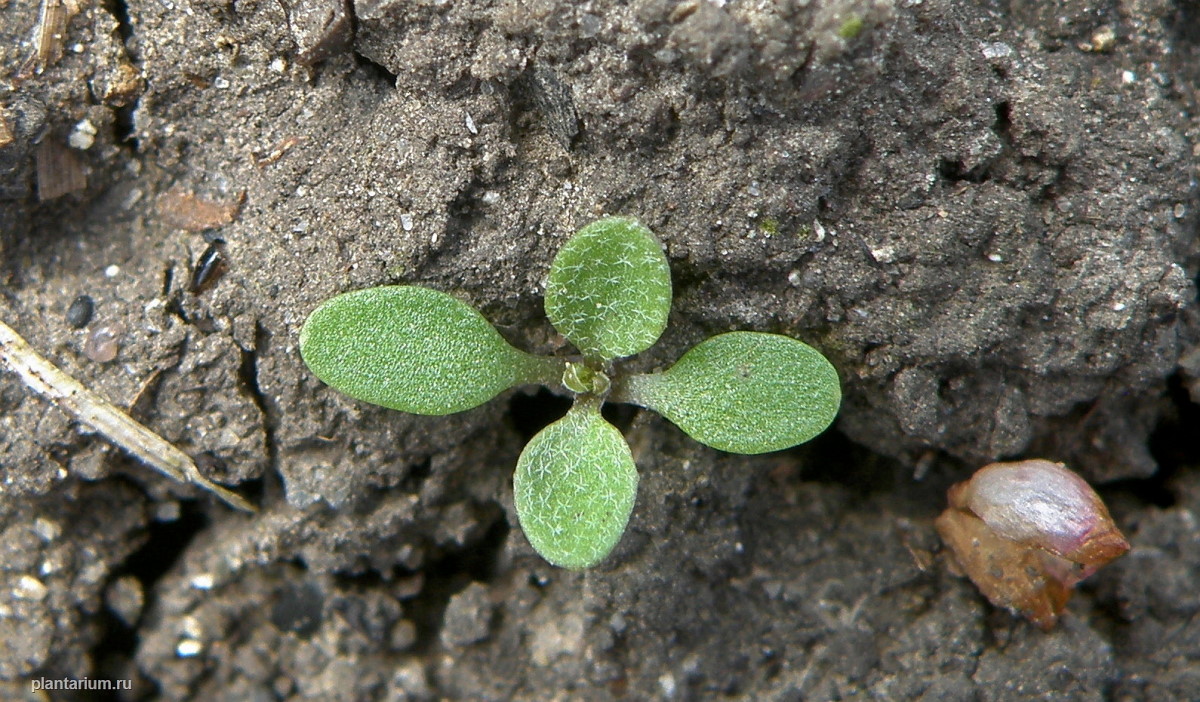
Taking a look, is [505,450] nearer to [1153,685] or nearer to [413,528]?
[413,528]

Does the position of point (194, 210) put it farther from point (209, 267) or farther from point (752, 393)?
point (752, 393)

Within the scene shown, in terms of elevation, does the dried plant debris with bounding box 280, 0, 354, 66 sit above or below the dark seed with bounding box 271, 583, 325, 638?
above

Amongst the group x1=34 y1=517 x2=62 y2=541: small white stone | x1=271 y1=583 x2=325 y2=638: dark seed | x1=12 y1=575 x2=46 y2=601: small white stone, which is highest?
x1=34 y1=517 x2=62 y2=541: small white stone

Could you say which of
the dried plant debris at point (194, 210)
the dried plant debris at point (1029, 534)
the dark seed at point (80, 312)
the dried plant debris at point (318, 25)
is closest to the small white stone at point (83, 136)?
the dried plant debris at point (194, 210)

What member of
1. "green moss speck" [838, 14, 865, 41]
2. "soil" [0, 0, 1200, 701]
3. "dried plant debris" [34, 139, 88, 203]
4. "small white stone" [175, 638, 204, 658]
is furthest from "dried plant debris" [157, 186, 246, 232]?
"green moss speck" [838, 14, 865, 41]

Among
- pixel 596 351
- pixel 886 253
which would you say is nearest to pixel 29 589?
pixel 596 351

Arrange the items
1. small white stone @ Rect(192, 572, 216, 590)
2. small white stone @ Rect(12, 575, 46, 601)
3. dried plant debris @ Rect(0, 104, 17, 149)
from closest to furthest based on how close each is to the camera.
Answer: dried plant debris @ Rect(0, 104, 17, 149)
small white stone @ Rect(12, 575, 46, 601)
small white stone @ Rect(192, 572, 216, 590)

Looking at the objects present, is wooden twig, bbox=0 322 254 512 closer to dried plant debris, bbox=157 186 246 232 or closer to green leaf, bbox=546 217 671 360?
dried plant debris, bbox=157 186 246 232
